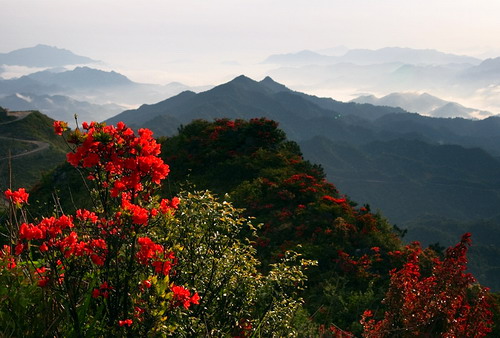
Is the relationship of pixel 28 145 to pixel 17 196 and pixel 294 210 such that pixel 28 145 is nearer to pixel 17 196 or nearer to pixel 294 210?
pixel 294 210

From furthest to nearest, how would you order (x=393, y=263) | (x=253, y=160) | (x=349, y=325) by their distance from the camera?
(x=253, y=160)
(x=393, y=263)
(x=349, y=325)

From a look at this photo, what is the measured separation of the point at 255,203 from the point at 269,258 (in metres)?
6.34

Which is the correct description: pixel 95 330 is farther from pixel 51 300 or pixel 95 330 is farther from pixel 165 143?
pixel 165 143

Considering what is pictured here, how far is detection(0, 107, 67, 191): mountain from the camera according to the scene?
70750 millimetres

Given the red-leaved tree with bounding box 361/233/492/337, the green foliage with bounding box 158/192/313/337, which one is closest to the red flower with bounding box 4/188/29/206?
the green foliage with bounding box 158/192/313/337

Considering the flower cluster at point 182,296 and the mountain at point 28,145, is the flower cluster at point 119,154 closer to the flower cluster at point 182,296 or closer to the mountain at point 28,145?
the flower cluster at point 182,296

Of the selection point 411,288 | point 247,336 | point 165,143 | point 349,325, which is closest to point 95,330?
point 247,336

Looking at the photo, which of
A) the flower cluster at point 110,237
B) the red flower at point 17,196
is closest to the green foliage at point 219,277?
the flower cluster at point 110,237

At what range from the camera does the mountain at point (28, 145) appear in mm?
70750

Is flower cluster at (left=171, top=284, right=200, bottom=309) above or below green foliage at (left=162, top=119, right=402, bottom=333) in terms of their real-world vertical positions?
above

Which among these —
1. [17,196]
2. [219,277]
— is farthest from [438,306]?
[17,196]

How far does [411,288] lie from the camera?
23.4ft

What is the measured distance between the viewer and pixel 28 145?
82.9m

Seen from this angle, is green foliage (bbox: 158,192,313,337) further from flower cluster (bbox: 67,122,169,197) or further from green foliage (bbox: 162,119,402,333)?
flower cluster (bbox: 67,122,169,197)
